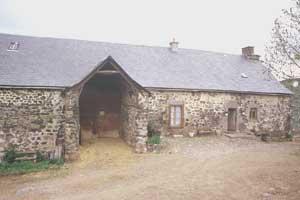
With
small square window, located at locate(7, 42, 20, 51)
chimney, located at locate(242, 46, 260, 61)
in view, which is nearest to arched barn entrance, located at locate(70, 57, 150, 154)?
small square window, located at locate(7, 42, 20, 51)

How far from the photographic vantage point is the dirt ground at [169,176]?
7.75 m

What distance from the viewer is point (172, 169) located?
1026cm

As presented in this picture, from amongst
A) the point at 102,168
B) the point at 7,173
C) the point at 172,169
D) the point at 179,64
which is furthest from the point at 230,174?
the point at 179,64

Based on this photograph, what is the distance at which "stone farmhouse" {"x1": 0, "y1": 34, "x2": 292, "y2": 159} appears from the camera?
12.0 metres

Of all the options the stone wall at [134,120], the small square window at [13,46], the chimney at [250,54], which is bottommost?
the stone wall at [134,120]

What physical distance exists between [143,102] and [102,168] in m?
3.85

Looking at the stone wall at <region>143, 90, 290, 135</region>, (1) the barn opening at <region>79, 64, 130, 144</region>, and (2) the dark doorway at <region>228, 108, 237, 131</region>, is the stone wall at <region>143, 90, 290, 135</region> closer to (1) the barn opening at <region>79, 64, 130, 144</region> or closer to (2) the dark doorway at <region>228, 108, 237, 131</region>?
(2) the dark doorway at <region>228, 108, 237, 131</region>

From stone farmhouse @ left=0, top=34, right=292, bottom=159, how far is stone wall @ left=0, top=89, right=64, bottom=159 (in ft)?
0.12

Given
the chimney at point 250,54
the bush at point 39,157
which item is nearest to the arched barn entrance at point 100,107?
the bush at point 39,157

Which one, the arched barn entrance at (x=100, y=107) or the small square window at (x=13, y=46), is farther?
the arched barn entrance at (x=100, y=107)

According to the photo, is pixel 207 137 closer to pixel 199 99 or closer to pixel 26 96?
pixel 199 99

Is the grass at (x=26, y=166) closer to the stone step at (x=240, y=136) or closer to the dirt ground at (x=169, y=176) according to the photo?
the dirt ground at (x=169, y=176)

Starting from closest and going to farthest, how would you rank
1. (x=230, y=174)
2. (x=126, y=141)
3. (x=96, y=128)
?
(x=230, y=174)
(x=126, y=141)
(x=96, y=128)

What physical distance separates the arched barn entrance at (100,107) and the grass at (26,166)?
12.6 ft
